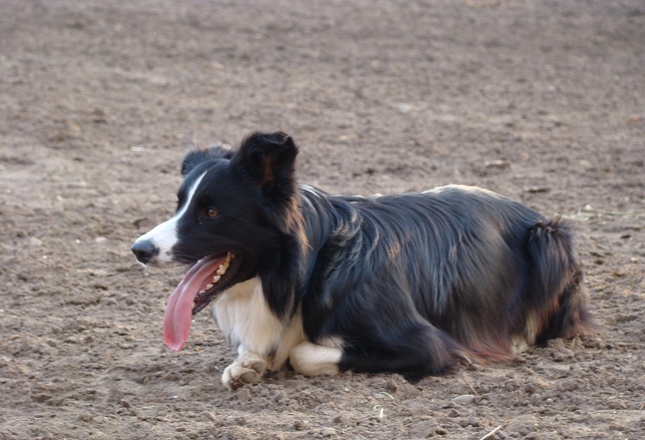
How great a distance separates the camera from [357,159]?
35.6 feet

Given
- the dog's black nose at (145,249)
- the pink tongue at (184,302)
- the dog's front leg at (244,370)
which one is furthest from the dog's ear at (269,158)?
the dog's front leg at (244,370)

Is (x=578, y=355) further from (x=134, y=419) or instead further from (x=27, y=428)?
(x=27, y=428)

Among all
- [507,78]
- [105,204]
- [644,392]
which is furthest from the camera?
[507,78]

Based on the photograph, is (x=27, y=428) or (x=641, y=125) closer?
(x=27, y=428)

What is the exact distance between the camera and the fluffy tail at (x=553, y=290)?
6.58 metres

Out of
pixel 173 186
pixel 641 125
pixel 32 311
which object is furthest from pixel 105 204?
pixel 641 125

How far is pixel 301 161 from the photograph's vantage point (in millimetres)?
10781

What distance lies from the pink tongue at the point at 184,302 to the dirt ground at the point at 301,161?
261 mm

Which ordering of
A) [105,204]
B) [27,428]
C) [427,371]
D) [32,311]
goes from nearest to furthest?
→ [27,428] → [427,371] → [32,311] → [105,204]

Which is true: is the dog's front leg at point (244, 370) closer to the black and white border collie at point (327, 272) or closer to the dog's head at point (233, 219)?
the black and white border collie at point (327, 272)

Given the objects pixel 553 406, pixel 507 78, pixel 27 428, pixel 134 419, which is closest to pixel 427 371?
pixel 553 406

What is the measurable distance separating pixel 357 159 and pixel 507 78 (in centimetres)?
403

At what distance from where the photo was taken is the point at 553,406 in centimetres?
545

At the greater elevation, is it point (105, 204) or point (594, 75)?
point (594, 75)
